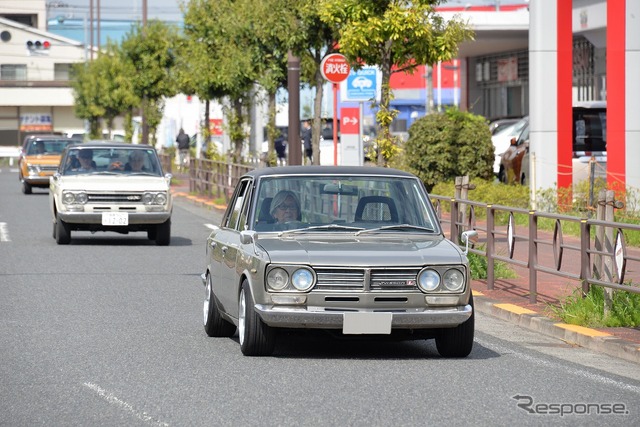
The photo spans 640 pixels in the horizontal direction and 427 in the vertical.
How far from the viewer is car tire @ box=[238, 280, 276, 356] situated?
9750 millimetres

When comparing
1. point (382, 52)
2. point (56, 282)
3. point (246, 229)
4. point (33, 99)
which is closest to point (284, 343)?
point (246, 229)

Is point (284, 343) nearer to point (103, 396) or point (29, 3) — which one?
point (103, 396)

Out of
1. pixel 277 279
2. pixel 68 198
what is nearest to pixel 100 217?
pixel 68 198

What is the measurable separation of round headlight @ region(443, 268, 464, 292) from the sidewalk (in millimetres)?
1442

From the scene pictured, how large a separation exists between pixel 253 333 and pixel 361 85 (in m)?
14.6

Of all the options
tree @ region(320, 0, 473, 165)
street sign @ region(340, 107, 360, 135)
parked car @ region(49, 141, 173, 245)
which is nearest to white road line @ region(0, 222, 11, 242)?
parked car @ region(49, 141, 173, 245)

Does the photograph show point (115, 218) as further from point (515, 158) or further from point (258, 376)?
point (258, 376)

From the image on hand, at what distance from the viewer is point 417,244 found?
398 inches

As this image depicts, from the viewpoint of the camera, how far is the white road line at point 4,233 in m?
22.4

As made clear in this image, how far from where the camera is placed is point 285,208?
10555 millimetres

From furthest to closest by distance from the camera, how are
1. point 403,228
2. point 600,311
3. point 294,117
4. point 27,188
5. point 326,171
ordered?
point 27,188, point 294,117, point 600,311, point 326,171, point 403,228

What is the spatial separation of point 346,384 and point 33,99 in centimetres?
8453

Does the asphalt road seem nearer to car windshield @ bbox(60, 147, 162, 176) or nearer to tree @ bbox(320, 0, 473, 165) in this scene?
tree @ bbox(320, 0, 473, 165)

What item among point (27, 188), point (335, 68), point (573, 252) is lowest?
point (573, 252)
